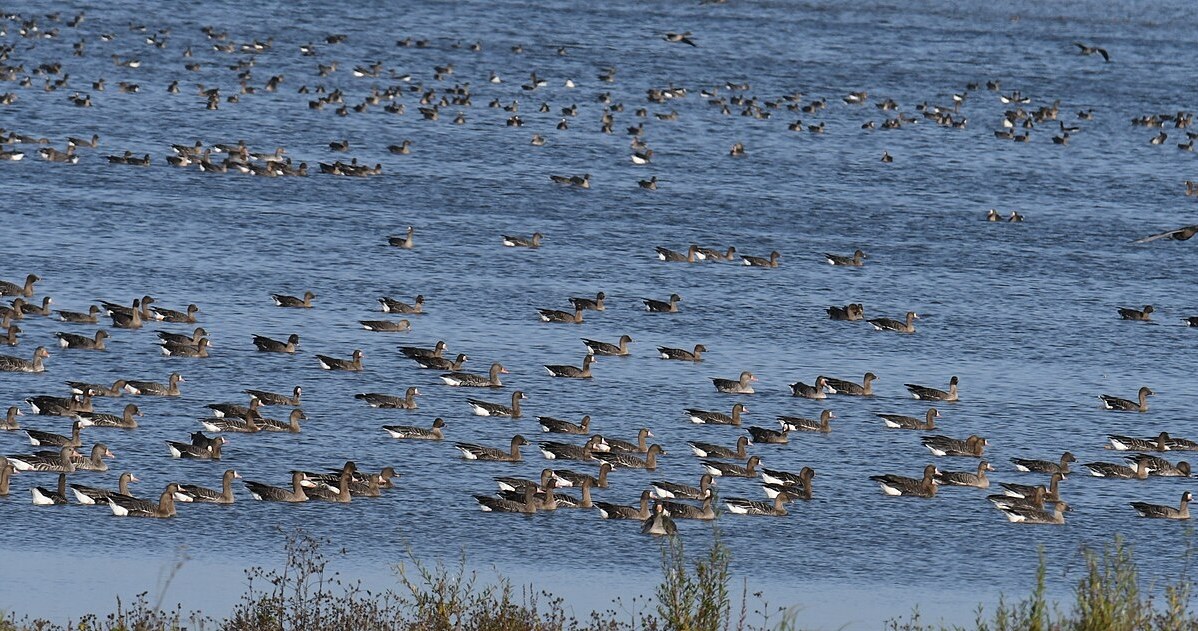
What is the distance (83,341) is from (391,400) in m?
6.20

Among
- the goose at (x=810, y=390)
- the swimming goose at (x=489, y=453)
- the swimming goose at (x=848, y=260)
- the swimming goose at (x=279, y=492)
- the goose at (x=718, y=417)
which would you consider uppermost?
the swimming goose at (x=848, y=260)

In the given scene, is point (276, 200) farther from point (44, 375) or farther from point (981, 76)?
point (981, 76)

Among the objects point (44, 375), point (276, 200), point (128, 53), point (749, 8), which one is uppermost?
point (749, 8)

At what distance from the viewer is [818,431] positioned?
32.2 metres

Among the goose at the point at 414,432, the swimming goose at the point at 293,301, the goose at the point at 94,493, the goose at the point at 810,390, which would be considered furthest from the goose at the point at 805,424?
the swimming goose at the point at 293,301

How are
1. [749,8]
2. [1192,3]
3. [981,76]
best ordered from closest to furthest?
[981,76], [749,8], [1192,3]

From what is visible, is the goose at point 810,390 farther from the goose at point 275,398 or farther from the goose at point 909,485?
the goose at point 275,398

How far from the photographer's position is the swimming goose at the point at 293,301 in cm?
3878

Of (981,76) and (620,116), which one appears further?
(981,76)

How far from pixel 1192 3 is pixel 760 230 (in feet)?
204

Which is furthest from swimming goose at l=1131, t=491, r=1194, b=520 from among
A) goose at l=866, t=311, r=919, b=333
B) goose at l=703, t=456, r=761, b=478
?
goose at l=866, t=311, r=919, b=333

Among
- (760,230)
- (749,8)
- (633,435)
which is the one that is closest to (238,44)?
(749,8)

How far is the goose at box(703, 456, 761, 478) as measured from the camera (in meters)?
29.9

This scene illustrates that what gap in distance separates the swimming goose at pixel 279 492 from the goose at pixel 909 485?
311 inches
